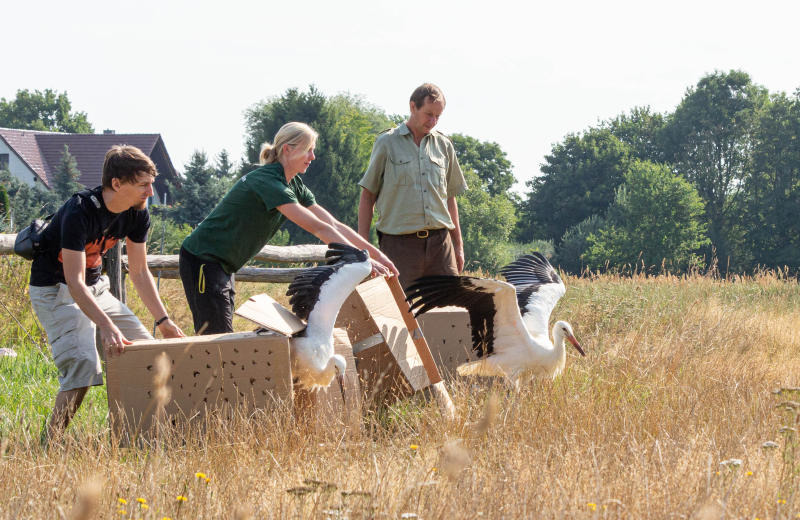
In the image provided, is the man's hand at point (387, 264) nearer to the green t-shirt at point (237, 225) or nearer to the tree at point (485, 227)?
the green t-shirt at point (237, 225)

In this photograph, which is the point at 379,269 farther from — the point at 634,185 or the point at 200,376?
the point at 634,185

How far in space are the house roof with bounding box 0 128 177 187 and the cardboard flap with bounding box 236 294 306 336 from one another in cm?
5286

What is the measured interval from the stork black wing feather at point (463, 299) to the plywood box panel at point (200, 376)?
3.47 feet

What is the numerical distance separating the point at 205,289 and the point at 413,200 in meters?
1.81

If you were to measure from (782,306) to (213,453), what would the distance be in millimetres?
10726

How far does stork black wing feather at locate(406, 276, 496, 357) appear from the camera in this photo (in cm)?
471

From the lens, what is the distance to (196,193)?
3397 cm

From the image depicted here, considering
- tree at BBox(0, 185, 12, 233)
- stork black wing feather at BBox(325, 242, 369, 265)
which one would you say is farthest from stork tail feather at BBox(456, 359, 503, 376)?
tree at BBox(0, 185, 12, 233)

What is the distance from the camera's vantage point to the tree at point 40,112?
93.0 m

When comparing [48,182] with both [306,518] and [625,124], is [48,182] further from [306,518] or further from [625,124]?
[306,518]

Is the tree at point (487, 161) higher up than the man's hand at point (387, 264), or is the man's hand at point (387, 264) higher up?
the tree at point (487, 161)

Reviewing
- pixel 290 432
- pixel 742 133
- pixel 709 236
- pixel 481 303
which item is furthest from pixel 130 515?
pixel 742 133

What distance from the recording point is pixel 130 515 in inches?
107

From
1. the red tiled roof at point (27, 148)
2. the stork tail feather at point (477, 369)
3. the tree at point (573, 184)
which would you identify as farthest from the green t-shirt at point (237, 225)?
the red tiled roof at point (27, 148)
